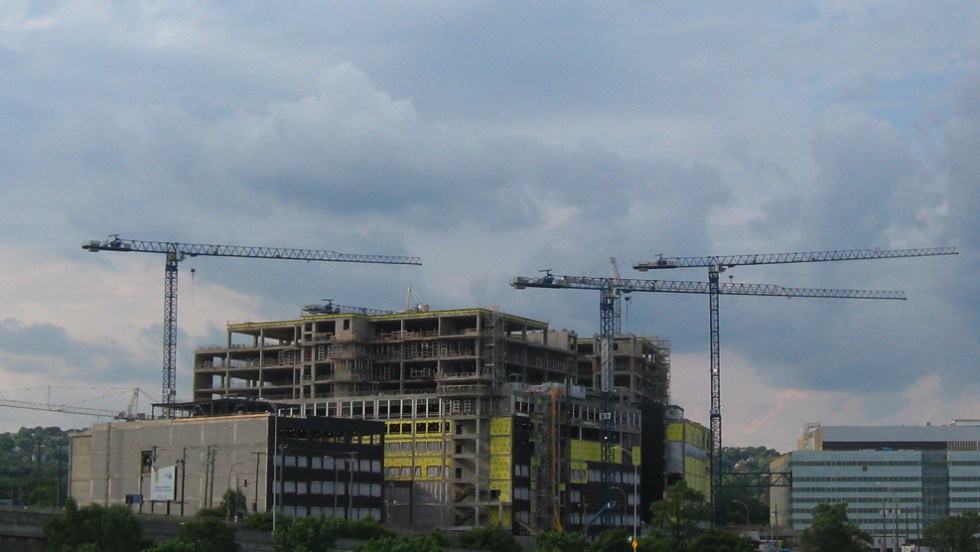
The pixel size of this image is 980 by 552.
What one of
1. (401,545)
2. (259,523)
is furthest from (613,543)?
(259,523)

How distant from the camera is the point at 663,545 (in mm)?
182125

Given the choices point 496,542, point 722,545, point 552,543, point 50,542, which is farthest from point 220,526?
point 722,545

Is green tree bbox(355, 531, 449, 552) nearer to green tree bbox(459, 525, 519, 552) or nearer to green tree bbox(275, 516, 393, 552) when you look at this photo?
green tree bbox(275, 516, 393, 552)

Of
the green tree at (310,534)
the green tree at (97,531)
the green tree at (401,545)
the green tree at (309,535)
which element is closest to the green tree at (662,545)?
the green tree at (310,534)

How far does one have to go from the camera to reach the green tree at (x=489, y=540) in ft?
625

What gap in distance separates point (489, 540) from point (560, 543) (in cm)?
3338

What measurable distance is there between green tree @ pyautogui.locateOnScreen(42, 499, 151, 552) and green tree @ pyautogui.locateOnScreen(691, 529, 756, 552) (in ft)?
232

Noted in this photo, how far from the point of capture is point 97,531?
5856 inches

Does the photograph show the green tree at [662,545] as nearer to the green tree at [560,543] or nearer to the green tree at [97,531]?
the green tree at [560,543]

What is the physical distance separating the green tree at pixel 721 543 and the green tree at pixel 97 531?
70.6 m

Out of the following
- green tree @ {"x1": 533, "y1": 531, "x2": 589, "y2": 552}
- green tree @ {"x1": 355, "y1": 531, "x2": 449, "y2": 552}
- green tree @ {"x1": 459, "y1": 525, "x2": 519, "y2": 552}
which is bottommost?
green tree @ {"x1": 459, "y1": 525, "x2": 519, "y2": 552}

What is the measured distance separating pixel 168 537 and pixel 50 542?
535 inches

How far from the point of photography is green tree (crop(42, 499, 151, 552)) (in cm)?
14775

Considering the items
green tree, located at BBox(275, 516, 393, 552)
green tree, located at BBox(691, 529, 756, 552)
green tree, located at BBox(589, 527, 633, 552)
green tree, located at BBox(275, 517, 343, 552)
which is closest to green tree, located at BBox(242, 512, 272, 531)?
green tree, located at BBox(275, 516, 393, 552)
